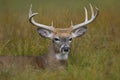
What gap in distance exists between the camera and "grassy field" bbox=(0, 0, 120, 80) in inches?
356

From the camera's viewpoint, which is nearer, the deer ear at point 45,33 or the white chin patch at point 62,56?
the white chin patch at point 62,56

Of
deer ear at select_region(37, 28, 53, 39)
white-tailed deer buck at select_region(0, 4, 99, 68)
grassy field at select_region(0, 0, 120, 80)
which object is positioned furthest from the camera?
deer ear at select_region(37, 28, 53, 39)

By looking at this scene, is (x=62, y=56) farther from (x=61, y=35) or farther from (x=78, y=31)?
(x=78, y=31)

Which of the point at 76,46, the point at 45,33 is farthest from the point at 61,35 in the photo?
the point at 76,46

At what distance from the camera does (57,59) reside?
1055 centimetres

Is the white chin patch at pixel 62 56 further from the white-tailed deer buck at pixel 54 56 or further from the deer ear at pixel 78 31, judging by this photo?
the deer ear at pixel 78 31

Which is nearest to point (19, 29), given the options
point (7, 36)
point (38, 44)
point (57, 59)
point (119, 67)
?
point (7, 36)

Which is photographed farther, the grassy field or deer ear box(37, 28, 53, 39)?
deer ear box(37, 28, 53, 39)

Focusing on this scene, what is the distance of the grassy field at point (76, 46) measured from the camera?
9.05 m

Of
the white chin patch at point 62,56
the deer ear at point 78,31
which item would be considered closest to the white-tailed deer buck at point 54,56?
the white chin patch at point 62,56

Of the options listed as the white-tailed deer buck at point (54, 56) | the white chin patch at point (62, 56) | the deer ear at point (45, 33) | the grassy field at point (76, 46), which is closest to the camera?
the grassy field at point (76, 46)

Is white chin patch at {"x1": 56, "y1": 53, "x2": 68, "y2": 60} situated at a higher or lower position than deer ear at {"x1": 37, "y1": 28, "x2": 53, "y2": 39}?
lower

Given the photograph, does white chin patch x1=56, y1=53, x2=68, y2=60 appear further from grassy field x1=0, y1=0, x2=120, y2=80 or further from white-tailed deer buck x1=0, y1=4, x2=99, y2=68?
grassy field x1=0, y1=0, x2=120, y2=80

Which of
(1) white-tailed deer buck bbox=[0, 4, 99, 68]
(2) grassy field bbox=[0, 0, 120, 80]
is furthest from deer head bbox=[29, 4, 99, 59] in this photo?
(2) grassy field bbox=[0, 0, 120, 80]
